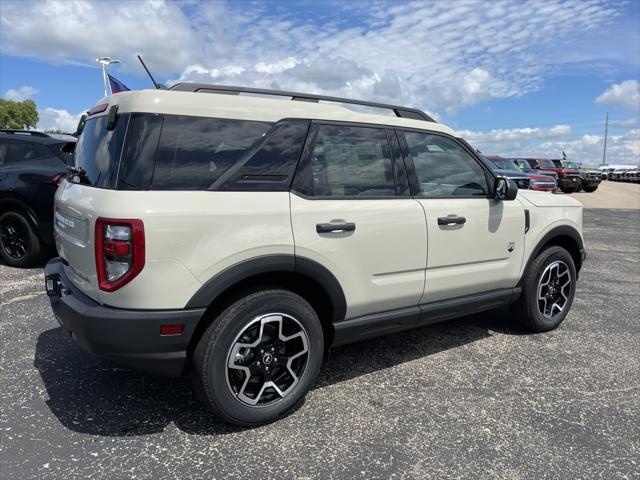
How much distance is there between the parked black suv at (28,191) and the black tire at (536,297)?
5129 mm

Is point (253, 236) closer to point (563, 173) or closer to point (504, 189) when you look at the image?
point (504, 189)

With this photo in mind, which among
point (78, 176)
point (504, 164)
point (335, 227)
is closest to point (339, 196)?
point (335, 227)

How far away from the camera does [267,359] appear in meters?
2.88

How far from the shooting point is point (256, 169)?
2.82 m

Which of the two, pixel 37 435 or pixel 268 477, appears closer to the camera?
pixel 268 477

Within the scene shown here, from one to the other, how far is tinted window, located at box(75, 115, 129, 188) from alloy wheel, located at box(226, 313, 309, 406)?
1096mm

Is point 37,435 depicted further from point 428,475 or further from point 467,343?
point 467,343

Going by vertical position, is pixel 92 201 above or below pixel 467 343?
above

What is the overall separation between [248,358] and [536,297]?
2.75m

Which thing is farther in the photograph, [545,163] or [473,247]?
[545,163]

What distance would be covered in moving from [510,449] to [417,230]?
1.41m

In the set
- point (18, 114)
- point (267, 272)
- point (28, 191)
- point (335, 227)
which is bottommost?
point (267, 272)

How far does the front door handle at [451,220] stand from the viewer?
3.51 m

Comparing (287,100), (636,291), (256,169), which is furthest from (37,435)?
(636,291)
